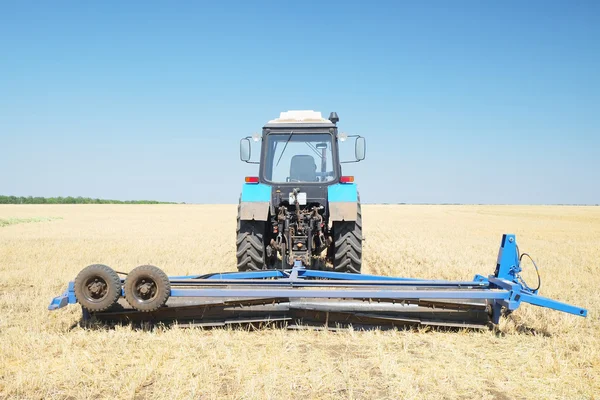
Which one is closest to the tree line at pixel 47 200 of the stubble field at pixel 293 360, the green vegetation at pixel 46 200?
the green vegetation at pixel 46 200

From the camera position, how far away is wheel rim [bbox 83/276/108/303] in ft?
13.3

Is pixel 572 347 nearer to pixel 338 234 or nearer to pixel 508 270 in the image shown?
pixel 508 270

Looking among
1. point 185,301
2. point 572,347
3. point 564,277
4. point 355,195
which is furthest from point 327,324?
point 564,277

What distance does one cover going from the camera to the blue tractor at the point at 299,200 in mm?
6430

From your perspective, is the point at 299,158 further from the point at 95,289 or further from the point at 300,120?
the point at 95,289

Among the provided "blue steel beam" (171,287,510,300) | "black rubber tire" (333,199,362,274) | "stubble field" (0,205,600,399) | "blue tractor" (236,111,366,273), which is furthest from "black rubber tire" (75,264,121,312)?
"black rubber tire" (333,199,362,274)

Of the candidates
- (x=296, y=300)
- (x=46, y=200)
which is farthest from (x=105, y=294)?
(x=46, y=200)

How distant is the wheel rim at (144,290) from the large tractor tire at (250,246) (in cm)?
243

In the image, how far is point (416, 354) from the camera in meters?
3.71

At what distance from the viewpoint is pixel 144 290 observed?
401 cm

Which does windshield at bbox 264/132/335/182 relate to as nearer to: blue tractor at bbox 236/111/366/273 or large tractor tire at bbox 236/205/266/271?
blue tractor at bbox 236/111/366/273

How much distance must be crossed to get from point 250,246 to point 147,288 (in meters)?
2.53

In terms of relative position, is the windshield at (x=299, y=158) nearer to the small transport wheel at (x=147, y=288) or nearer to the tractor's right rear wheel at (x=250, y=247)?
the tractor's right rear wheel at (x=250, y=247)

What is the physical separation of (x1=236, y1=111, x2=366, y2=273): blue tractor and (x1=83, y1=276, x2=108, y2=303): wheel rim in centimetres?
246
